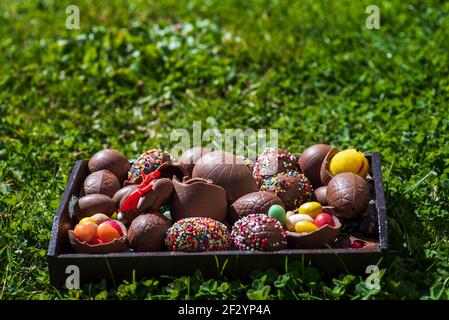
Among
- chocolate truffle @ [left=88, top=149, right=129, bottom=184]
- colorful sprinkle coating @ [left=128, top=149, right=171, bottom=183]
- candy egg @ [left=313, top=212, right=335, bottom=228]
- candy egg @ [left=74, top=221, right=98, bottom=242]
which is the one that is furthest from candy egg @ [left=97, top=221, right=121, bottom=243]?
candy egg @ [left=313, top=212, right=335, bottom=228]

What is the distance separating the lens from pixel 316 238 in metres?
4.12

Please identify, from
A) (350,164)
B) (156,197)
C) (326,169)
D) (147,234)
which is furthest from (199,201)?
(350,164)

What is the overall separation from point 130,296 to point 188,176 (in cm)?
85

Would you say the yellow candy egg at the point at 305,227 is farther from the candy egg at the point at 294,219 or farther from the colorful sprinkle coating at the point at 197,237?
the colorful sprinkle coating at the point at 197,237

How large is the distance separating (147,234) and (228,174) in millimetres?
626

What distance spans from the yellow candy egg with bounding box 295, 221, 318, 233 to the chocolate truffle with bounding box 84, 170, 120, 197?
1130 millimetres

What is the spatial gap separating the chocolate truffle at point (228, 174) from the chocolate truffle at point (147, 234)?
44 cm

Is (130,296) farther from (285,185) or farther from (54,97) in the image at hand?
(54,97)

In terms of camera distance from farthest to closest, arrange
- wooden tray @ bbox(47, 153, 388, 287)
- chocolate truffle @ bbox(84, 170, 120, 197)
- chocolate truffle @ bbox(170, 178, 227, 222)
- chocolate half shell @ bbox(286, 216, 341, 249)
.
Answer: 1. chocolate truffle @ bbox(84, 170, 120, 197)
2. chocolate truffle @ bbox(170, 178, 227, 222)
3. chocolate half shell @ bbox(286, 216, 341, 249)
4. wooden tray @ bbox(47, 153, 388, 287)

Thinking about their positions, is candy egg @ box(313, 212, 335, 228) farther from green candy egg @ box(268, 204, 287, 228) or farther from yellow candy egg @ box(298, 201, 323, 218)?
green candy egg @ box(268, 204, 287, 228)

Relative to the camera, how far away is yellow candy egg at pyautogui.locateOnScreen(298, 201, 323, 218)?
4.39 meters
